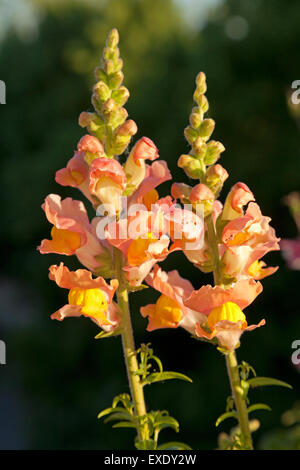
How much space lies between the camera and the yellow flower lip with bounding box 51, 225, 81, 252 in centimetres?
92

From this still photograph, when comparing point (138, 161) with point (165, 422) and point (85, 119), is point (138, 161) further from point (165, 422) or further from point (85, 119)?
point (165, 422)

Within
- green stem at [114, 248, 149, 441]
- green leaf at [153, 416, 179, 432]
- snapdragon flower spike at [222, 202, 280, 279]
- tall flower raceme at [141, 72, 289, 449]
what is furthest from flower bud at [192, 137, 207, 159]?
green leaf at [153, 416, 179, 432]

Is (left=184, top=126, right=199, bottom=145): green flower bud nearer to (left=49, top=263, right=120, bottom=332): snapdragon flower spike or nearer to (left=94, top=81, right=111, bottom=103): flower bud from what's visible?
(left=94, top=81, right=111, bottom=103): flower bud

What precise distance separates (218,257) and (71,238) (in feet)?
0.79

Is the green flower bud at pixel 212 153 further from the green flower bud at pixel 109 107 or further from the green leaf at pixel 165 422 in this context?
the green leaf at pixel 165 422

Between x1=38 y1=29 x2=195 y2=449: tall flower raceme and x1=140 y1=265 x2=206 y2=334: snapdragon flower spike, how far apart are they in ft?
0.08

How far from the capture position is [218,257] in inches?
35.2

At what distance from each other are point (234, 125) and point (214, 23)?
1371 mm

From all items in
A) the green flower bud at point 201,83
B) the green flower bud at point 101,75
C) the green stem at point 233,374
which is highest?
the green flower bud at point 101,75

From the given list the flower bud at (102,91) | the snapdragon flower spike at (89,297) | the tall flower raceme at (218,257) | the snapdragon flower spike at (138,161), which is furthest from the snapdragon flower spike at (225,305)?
the flower bud at (102,91)

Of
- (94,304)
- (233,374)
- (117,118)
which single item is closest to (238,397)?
(233,374)

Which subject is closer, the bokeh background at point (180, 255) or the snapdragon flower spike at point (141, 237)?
the snapdragon flower spike at point (141, 237)

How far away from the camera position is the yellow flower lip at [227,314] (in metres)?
0.86

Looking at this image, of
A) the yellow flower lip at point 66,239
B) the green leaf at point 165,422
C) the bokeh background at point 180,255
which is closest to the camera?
the green leaf at point 165,422
